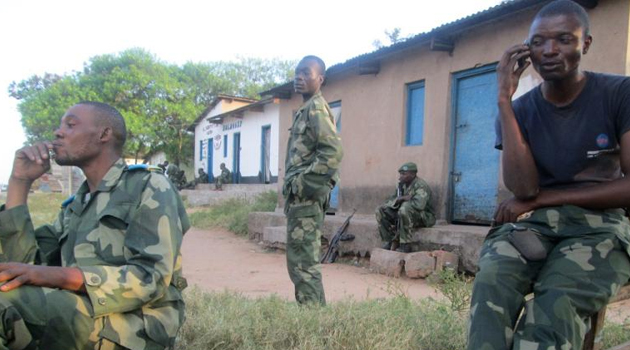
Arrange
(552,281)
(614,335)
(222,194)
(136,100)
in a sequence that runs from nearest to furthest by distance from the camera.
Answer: (552,281) → (614,335) → (222,194) → (136,100)

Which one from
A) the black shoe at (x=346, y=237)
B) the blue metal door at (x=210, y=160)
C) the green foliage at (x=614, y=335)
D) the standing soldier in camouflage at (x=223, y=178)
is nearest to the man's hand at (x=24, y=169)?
the green foliage at (x=614, y=335)

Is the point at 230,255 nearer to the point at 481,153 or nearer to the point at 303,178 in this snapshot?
the point at 481,153

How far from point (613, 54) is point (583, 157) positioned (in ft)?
13.3

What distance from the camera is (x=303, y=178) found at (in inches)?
138

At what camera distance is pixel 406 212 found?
6.62 metres

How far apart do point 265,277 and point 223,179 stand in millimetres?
13804

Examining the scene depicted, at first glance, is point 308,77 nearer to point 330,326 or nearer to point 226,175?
point 330,326

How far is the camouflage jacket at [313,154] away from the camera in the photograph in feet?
11.6

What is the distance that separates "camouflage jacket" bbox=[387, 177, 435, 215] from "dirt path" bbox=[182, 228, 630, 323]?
1.05 meters

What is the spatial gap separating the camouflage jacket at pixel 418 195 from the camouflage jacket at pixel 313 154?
10.8 ft

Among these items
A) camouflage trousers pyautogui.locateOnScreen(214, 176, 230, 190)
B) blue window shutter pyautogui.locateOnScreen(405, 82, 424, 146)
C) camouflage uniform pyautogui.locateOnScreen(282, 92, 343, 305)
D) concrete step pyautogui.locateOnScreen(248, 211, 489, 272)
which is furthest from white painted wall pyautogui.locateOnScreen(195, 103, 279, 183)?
camouflage uniform pyautogui.locateOnScreen(282, 92, 343, 305)

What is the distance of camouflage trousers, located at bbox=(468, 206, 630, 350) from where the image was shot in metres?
1.57

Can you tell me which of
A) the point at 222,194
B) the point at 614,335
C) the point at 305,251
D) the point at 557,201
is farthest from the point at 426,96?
the point at 222,194

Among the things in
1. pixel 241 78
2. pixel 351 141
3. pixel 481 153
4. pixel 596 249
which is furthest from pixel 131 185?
pixel 241 78
